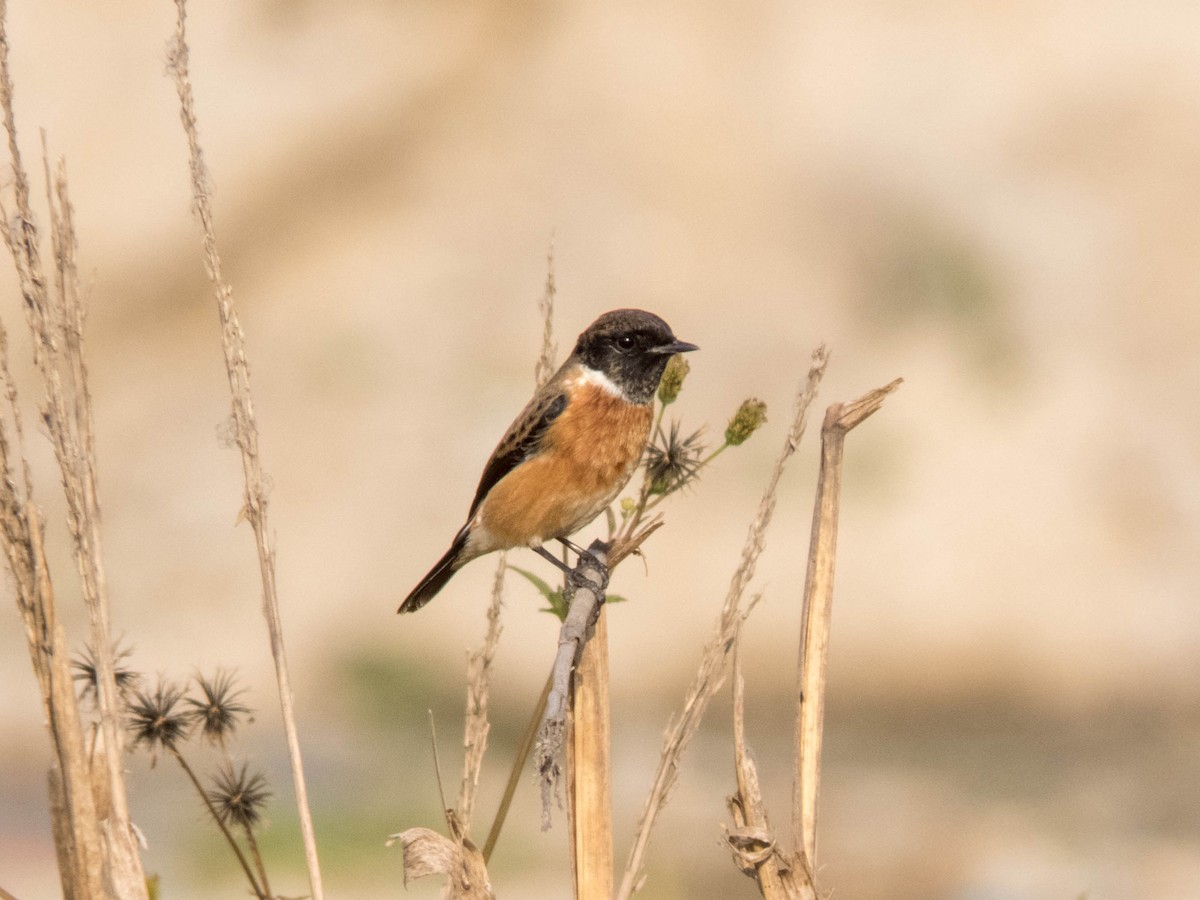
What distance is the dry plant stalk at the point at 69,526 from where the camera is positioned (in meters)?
2.32

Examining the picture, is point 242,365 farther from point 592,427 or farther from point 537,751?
point 592,427

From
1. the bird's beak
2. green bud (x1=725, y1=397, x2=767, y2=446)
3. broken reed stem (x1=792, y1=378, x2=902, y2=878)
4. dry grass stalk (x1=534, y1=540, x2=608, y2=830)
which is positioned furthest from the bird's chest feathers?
broken reed stem (x1=792, y1=378, x2=902, y2=878)

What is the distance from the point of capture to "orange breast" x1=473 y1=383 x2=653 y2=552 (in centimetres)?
452

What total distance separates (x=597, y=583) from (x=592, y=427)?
4.18ft

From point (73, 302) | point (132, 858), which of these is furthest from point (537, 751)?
point (73, 302)

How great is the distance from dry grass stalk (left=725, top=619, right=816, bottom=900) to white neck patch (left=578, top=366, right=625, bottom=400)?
7.07 ft

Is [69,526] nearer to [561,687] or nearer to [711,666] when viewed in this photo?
[561,687]

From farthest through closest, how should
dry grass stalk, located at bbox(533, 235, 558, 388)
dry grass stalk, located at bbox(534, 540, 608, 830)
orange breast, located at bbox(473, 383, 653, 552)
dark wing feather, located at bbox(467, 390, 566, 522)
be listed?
dark wing feather, located at bbox(467, 390, 566, 522) < orange breast, located at bbox(473, 383, 653, 552) < dry grass stalk, located at bbox(533, 235, 558, 388) < dry grass stalk, located at bbox(534, 540, 608, 830)

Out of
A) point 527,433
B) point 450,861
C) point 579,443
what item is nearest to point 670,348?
point 579,443

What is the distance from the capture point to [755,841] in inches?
100

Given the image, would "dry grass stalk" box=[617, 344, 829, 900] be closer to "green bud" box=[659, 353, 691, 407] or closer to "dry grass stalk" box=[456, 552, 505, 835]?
"dry grass stalk" box=[456, 552, 505, 835]

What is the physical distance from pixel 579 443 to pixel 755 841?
2180 mm

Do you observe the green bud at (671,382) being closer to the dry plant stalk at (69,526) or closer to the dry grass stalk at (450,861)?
the dry grass stalk at (450,861)

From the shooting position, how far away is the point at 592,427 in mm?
4574
